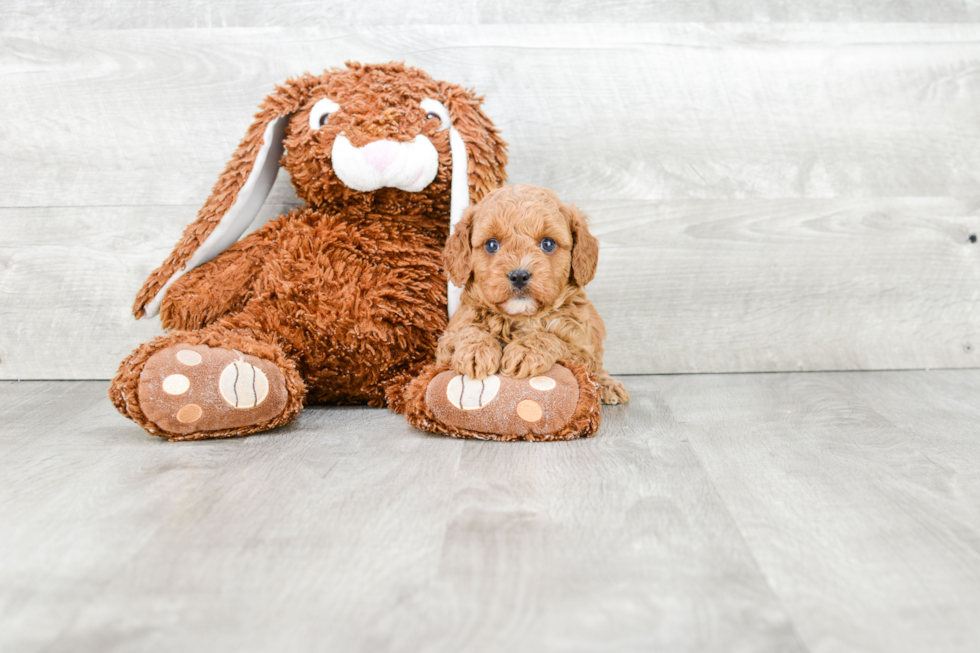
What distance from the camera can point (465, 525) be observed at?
0.72 metres

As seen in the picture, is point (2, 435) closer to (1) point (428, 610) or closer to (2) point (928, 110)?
(1) point (428, 610)

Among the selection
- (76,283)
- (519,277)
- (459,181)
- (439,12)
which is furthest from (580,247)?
(76,283)

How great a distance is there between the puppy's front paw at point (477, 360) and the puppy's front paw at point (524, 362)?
0.02 m

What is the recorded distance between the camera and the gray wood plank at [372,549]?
1.81 ft

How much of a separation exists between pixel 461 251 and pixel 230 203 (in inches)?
14.3

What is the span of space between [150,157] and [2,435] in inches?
21.5

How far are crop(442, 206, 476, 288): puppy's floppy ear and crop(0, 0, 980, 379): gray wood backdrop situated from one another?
37cm

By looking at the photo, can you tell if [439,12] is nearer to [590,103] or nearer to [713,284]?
[590,103]

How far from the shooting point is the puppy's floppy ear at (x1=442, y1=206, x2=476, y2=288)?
1025 mm

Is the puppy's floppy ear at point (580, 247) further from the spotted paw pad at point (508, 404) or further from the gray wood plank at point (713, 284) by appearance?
the gray wood plank at point (713, 284)

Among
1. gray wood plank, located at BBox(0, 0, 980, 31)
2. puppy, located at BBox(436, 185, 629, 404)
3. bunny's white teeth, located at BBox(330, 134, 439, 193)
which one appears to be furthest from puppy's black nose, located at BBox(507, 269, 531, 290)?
gray wood plank, located at BBox(0, 0, 980, 31)

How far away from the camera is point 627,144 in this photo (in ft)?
4.54

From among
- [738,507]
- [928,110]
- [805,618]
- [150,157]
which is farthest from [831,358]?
[150,157]

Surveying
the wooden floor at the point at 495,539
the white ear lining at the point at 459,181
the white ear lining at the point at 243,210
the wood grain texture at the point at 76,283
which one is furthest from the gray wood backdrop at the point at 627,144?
the wooden floor at the point at 495,539
